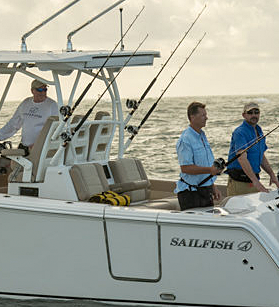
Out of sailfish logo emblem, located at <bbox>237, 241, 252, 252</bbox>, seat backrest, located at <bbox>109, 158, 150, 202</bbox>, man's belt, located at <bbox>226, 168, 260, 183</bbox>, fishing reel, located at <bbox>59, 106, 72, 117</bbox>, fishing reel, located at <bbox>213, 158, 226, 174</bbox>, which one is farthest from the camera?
seat backrest, located at <bbox>109, 158, 150, 202</bbox>

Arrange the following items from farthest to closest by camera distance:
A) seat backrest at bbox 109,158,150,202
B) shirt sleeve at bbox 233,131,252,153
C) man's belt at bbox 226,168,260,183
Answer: seat backrest at bbox 109,158,150,202 < man's belt at bbox 226,168,260,183 < shirt sleeve at bbox 233,131,252,153

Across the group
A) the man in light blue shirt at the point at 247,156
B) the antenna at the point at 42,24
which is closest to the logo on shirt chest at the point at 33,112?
the antenna at the point at 42,24

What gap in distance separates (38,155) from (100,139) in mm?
980

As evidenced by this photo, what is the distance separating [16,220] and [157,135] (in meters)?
21.2

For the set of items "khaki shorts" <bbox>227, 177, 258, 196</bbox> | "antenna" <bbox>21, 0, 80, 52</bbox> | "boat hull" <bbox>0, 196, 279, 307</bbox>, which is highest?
"antenna" <bbox>21, 0, 80, 52</bbox>

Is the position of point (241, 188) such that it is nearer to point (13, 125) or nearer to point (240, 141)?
point (240, 141)

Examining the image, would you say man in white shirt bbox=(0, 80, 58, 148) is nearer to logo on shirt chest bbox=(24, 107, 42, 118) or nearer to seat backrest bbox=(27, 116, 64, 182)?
logo on shirt chest bbox=(24, 107, 42, 118)

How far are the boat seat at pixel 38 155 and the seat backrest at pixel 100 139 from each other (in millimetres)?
676

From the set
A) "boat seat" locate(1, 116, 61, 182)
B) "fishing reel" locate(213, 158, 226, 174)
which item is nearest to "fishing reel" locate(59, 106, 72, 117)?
"boat seat" locate(1, 116, 61, 182)

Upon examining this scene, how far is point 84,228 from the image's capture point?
693cm

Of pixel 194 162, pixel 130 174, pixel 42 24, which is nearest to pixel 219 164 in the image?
pixel 194 162

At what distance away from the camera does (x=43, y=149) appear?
7.70m

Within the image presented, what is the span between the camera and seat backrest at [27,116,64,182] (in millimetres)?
7664

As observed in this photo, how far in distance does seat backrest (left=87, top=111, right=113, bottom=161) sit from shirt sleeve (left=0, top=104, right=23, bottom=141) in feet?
2.28
